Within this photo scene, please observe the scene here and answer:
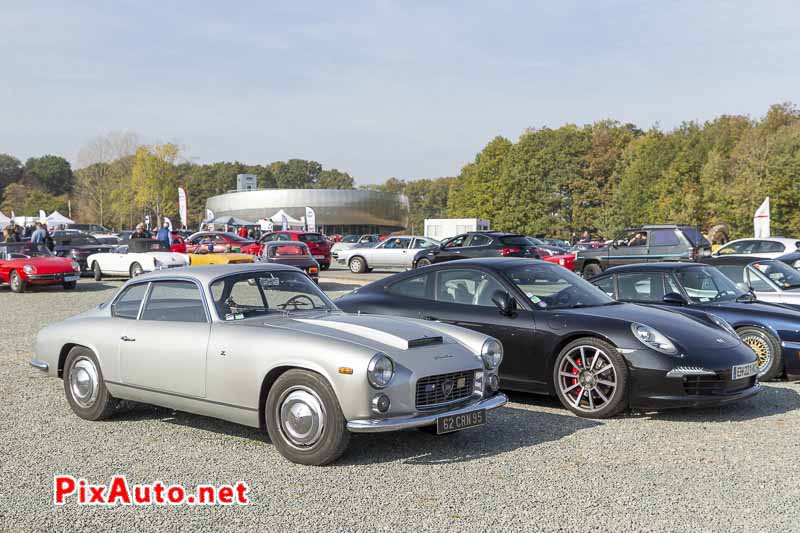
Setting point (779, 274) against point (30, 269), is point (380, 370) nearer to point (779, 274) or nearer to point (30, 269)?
point (779, 274)

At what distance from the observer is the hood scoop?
5.76m

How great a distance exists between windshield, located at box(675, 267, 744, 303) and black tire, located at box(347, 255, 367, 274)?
870 inches

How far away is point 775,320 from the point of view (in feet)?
29.1

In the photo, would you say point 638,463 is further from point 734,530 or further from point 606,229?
point 606,229

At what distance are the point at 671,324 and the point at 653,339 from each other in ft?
1.48

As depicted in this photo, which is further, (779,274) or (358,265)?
(358,265)

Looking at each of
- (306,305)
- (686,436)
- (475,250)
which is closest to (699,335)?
(686,436)

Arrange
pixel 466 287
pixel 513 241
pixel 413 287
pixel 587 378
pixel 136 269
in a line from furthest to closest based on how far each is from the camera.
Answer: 1. pixel 513 241
2. pixel 136 269
3. pixel 413 287
4. pixel 466 287
5. pixel 587 378

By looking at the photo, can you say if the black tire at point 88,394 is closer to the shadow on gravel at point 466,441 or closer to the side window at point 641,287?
the shadow on gravel at point 466,441

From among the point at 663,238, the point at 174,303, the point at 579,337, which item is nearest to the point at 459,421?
the point at 579,337

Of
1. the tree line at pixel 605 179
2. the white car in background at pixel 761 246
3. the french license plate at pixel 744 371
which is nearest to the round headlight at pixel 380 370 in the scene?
the french license plate at pixel 744 371

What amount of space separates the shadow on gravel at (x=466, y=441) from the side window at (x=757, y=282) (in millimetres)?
5602

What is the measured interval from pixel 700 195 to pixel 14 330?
58.3 meters

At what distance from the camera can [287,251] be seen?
2338 centimetres
